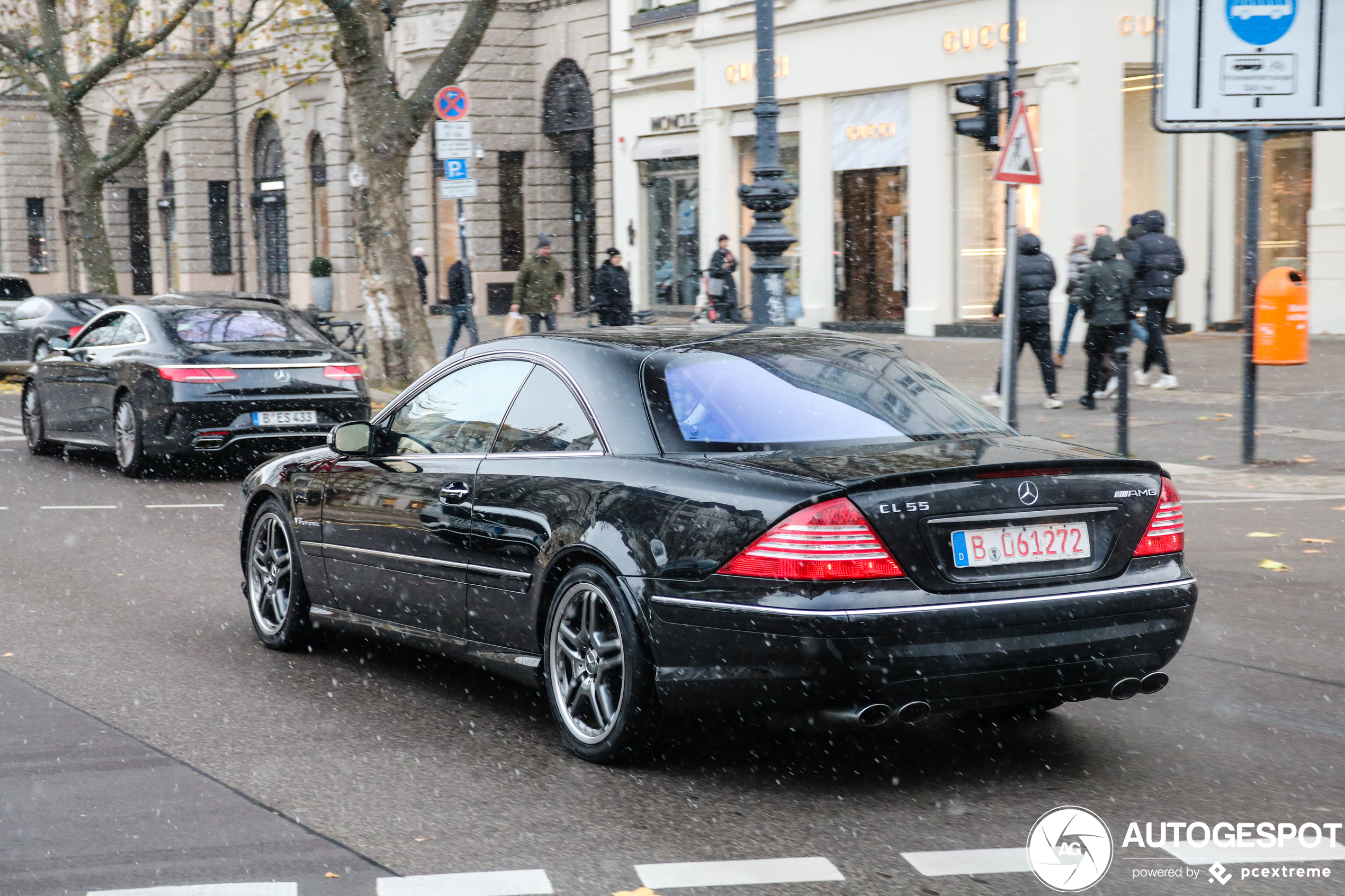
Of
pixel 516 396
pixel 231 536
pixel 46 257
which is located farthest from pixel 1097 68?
pixel 46 257

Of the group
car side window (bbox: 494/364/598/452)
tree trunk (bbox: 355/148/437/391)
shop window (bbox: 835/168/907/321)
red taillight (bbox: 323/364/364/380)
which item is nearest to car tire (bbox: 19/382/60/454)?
red taillight (bbox: 323/364/364/380)

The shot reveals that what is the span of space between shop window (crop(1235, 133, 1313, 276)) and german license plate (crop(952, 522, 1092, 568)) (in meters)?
20.7

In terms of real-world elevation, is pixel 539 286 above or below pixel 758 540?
above

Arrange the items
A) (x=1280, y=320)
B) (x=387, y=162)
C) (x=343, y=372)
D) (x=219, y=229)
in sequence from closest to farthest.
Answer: (x=1280, y=320) → (x=343, y=372) → (x=387, y=162) → (x=219, y=229)

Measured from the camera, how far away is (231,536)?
10.5 meters

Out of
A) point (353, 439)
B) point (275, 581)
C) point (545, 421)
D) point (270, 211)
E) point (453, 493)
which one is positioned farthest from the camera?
point (270, 211)

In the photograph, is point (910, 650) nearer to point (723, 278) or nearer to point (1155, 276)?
point (1155, 276)

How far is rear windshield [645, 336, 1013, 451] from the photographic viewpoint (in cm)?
529

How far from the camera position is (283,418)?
528 inches

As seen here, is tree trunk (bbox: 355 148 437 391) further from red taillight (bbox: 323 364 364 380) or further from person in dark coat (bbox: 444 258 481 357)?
red taillight (bbox: 323 364 364 380)

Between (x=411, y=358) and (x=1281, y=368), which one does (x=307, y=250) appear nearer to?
(x=411, y=358)

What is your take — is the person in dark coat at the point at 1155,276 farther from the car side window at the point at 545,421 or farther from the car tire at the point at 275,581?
the car side window at the point at 545,421

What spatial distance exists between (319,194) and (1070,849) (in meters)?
41.3

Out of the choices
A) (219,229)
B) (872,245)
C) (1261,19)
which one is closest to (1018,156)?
(1261,19)
